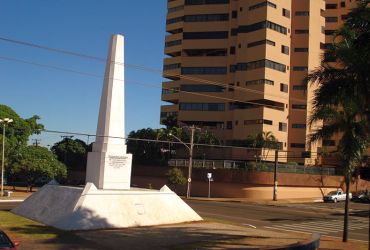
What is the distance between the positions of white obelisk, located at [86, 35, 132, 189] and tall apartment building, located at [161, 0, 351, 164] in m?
52.2

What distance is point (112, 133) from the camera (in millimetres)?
28297

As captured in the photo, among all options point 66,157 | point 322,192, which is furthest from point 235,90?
point 66,157

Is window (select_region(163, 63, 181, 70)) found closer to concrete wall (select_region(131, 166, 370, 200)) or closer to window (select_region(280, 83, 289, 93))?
window (select_region(280, 83, 289, 93))

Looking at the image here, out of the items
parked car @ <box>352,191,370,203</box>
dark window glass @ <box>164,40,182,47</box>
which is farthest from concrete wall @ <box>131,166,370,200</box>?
dark window glass @ <box>164,40,182,47</box>

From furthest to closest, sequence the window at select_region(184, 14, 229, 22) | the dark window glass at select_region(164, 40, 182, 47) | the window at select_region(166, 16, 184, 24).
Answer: the window at select_region(166, 16, 184, 24) < the dark window glass at select_region(164, 40, 182, 47) < the window at select_region(184, 14, 229, 22)

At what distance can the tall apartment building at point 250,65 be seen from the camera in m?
82.2

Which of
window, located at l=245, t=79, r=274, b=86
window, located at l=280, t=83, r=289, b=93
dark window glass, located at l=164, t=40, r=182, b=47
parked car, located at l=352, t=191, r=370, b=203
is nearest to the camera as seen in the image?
parked car, located at l=352, t=191, r=370, b=203

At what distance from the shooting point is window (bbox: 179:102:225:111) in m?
87.6

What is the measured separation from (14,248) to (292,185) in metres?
55.8

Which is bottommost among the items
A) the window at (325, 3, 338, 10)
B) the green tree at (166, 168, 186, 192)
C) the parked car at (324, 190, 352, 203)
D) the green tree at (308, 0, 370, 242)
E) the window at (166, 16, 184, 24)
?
the parked car at (324, 190, 352, 203)

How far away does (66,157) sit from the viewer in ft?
296

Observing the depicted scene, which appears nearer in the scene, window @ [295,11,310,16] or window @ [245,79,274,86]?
window @ [245,79,274,86]

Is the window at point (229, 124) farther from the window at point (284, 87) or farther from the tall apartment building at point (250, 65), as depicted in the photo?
the window at point (284, 87)

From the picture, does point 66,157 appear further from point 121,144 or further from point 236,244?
point 236,244
